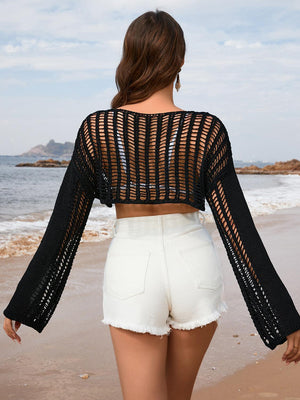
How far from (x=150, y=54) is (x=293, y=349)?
3.86ft

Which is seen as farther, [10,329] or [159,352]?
[10,329]

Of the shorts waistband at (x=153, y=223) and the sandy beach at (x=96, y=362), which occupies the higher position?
the shorts waistband at (x=153, y=223)

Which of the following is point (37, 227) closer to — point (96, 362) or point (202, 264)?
point (96, 362)

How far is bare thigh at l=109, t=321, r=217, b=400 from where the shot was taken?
1.78 metres

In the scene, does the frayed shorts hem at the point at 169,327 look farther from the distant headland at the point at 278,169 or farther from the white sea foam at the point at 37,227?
the distant headland at the point at 278,169

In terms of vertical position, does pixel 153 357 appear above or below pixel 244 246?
below

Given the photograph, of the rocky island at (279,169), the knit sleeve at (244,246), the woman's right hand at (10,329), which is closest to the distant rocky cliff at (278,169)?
the rocky island at (279,169)

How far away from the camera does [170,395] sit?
1964 millimetres

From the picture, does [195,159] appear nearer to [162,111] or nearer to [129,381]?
[162,111]

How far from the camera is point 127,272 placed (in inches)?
69.0

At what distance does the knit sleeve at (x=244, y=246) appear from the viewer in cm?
184

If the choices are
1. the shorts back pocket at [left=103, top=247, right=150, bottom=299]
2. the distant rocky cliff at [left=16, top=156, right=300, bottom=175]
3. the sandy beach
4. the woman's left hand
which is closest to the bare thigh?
the shorts back pocket at [left=103, top=247, right=150, bottom=299]

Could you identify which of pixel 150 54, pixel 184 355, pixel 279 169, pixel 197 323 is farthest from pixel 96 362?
pixel 279 169

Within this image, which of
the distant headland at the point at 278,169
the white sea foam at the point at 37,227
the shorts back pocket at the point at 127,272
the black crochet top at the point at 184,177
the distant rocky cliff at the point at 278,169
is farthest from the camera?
the distant rocky cliff at the point at 278,169
